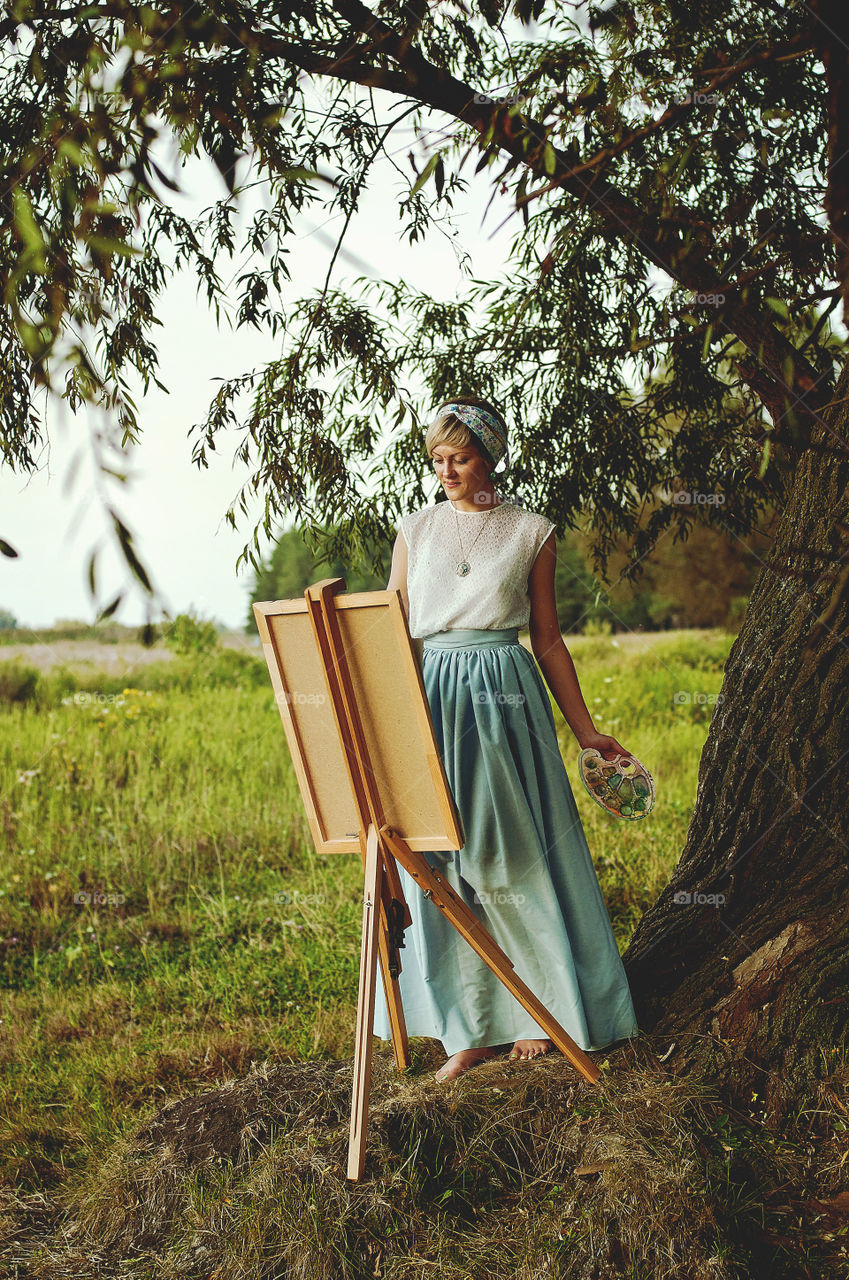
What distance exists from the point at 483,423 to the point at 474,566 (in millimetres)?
337

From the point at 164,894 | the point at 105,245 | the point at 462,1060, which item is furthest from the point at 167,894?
the point at 105,245

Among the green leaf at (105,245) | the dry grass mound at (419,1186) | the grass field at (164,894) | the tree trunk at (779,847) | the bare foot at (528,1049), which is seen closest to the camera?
the green leaf at (105,245)

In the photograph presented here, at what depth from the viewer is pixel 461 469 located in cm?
249

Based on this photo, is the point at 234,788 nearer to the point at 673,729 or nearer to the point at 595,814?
the point at 595,814

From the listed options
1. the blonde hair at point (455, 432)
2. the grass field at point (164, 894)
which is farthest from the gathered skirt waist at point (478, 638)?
the grass field at point (164, 894)

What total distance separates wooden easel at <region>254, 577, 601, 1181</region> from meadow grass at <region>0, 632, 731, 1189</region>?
111cm

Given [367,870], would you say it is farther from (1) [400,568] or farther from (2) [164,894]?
(2) [164,894]

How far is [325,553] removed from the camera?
3.34 m

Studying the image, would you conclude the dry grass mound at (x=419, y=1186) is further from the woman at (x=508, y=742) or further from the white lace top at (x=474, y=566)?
the white lace top at (x=474, y=566)

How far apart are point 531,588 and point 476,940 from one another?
856 mm

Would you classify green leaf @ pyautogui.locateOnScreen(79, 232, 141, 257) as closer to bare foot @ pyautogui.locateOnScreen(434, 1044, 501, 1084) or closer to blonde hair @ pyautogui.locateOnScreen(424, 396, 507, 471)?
blonde hair @ pyautogui.locateOnScreen(424, 396, 507, 471)

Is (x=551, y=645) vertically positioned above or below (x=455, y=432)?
below

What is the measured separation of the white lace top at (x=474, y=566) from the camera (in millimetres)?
2484

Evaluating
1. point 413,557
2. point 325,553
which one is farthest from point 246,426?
point 413,557
